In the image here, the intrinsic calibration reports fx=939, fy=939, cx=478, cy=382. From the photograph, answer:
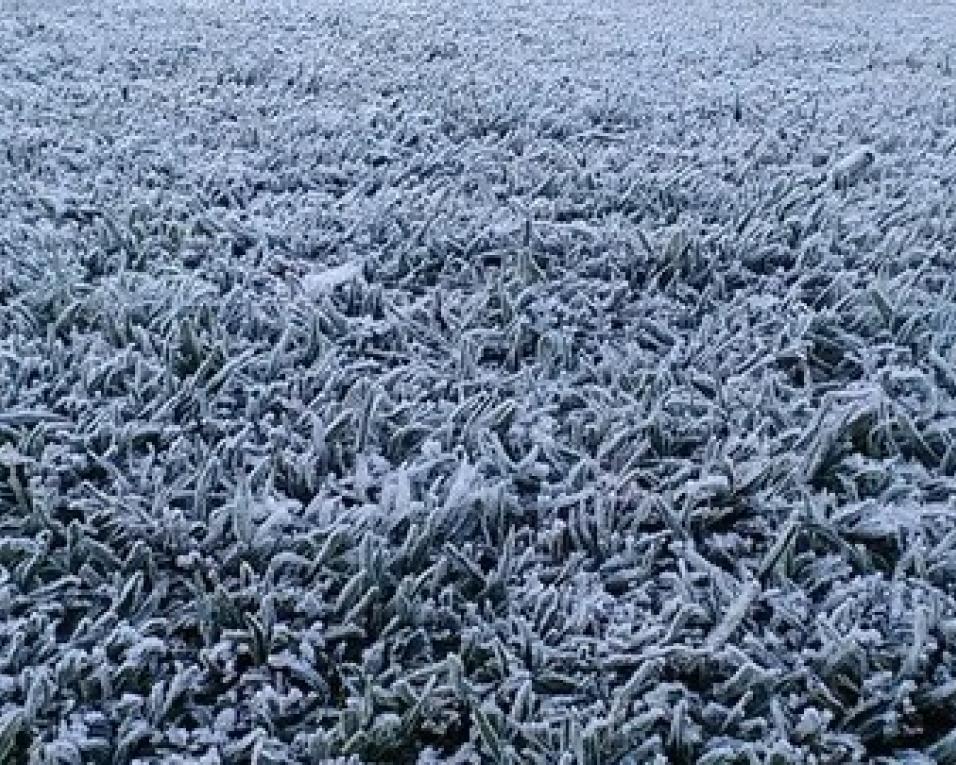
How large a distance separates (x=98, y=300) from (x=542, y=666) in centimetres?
251

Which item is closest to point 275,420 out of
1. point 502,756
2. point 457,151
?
point 502,756

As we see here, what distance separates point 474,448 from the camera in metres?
3.05

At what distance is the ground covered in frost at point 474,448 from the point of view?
2.23 metres

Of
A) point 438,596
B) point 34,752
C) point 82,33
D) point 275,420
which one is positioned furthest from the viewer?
point 82,33

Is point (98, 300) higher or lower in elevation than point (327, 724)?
higher

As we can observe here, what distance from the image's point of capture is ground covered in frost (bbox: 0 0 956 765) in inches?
87.8

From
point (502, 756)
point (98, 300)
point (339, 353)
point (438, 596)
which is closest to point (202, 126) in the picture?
point (98, 300)

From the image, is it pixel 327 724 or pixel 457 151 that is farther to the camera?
pixel 457 151

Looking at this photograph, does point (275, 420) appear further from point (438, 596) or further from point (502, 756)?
point (502, 756)

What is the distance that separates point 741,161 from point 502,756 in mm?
4664

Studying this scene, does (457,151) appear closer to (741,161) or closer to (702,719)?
(741,161)

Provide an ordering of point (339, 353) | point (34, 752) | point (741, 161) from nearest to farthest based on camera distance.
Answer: point (34, 752) < point (339, 353) < point (741, 161)

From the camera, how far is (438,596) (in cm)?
252

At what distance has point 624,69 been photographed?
876cm
